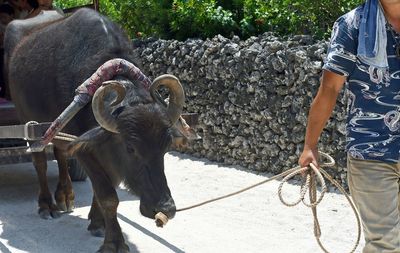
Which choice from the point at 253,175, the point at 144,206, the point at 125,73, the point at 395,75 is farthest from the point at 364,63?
the point at 253,175

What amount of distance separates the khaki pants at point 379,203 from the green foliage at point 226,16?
4614 mm

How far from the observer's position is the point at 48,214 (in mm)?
5828

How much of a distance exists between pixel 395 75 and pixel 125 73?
84.2 inches

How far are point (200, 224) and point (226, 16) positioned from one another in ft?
14.4

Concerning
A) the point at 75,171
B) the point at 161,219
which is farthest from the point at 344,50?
the point at 75,171

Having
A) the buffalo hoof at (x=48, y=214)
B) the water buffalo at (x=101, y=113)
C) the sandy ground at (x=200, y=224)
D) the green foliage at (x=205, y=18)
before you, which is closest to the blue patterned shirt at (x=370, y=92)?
the water buffalo at (x=101, y=113)

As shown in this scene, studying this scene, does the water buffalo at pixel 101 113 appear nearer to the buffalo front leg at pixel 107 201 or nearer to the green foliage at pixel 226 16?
the buffalo front leg at pixel 107 201

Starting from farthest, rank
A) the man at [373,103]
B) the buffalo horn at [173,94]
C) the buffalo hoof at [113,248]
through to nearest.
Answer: the buffalo hoof at [113,248], the buffalo horn at [173,94], the man at [373,103]

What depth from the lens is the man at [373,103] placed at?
117 inches

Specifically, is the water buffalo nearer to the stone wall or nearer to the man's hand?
the man's hand

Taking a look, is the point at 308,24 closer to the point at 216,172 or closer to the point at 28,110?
the point at 216,172

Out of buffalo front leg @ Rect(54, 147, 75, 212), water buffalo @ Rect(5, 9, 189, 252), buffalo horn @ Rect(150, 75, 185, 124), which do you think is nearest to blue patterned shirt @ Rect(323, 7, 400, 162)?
water buffalo @ Rect(5, 9, 189, 252)

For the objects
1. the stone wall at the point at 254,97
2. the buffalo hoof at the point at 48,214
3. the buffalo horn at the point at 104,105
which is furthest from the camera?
the stone wall at the point at 254,97

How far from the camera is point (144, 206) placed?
4.07m
